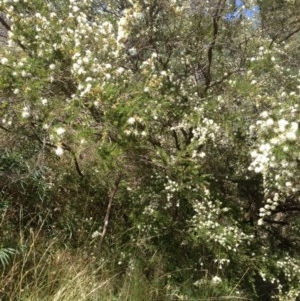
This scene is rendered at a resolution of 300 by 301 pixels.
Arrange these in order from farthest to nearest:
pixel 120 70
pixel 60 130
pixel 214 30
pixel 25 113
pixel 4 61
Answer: pixel 214 30, pixel 120 70, pixel 4 61, pixel 25 113, pixel 60 130

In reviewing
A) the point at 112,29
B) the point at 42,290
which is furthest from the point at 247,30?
the point at 42,290

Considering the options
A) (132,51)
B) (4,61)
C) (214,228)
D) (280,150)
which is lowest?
(214,228)

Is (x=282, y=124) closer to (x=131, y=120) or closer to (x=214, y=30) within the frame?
(x=131, y=120)

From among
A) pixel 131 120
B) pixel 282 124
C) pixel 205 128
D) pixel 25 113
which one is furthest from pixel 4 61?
pixel 282 124

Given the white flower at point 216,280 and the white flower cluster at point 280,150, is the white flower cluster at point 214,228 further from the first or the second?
the white flower cluster at point 280,150

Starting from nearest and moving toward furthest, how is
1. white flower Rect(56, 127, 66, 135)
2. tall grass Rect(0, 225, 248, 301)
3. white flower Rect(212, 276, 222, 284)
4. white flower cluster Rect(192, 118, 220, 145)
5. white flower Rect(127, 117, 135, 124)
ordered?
tall grass Rect(0, 225, 248, 301) → white flower Rect(56, 127, 66, 135) → white flower Rect(127, 117, 135, 124) → white flower Rect(212, 276, 222, 284) → white flower cluster Rect(192, 118, 220, 145)

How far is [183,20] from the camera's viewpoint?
573cm

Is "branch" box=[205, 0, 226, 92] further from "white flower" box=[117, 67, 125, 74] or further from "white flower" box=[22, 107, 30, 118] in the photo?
"white flower" box=[22, 107, 30, 118]

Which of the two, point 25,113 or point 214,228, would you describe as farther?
point 214,228

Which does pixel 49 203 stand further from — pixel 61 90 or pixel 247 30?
pixel 247 30

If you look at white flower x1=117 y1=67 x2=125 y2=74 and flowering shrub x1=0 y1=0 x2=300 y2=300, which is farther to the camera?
white flower x1=117 y1=67 x2=125 y2=74

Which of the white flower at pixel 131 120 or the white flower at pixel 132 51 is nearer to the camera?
the white flower at pixel 131 120

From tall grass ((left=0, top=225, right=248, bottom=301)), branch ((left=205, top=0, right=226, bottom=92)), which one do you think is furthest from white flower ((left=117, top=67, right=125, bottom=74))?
tall grass ((left=0, top=225, right=248, bottom=301))

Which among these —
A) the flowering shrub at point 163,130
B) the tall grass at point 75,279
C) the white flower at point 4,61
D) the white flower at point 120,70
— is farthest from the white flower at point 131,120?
the white flower at point 4,61
